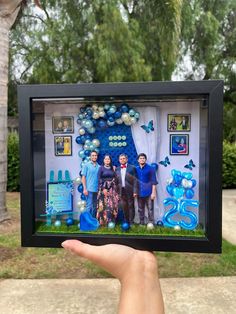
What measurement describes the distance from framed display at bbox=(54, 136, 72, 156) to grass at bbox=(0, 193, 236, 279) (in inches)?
86.5

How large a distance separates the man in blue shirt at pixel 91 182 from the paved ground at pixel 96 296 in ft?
4.89

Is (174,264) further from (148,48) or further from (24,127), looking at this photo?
(148,48)

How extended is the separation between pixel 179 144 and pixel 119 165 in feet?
1.02

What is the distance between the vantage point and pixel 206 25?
1415 cm

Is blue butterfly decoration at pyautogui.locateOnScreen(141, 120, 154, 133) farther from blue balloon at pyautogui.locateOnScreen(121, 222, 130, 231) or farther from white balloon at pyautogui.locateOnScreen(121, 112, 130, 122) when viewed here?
blue balloon at pyautogui.locateOnScreen(121, 222, 130, 231)

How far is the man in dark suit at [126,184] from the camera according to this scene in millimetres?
1877

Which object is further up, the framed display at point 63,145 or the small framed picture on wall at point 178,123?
the small framed picture on wall at point 178,123

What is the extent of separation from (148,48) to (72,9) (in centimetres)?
307

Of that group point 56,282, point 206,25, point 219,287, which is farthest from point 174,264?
point 206,25

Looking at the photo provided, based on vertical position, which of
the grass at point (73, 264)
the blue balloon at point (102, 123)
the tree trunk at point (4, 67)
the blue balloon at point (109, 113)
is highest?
the tree trunk at point (4, 67)

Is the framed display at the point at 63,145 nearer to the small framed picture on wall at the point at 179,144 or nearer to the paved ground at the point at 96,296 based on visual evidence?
the small framed picture on wall at the point at 179,144

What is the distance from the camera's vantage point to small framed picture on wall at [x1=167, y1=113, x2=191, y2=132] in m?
1.87

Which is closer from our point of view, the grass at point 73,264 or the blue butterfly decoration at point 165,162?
the blue butterfly decoration at point 165,162

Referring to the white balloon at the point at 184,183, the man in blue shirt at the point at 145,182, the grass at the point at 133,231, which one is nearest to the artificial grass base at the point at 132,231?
the grass at the point at 133,231
